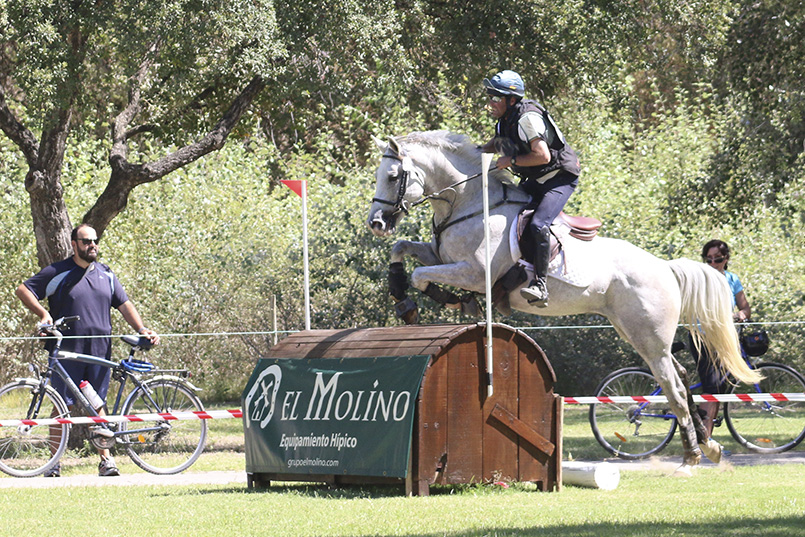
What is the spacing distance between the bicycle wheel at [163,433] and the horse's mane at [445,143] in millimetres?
3469

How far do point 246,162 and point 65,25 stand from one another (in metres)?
16.3

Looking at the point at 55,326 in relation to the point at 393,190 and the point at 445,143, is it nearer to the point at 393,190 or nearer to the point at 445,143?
the point at 393,190

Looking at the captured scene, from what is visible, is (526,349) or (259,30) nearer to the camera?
(526,349)

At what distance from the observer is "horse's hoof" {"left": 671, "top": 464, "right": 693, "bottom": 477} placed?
29.2 feet

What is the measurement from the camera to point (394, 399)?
7.63m

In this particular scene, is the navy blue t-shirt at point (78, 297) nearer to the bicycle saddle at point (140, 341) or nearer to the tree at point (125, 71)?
the bicycle saddle at point (140, 341)

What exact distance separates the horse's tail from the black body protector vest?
165 cm

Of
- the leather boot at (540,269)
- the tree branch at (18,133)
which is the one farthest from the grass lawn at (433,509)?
the tree branch at (18,133)

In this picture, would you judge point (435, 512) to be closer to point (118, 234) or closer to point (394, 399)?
point (394, 399)

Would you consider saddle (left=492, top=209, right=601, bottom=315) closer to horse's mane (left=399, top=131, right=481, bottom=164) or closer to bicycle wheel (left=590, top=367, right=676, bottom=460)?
horse's mane (left=399, top=131, right=481, bottom=164)

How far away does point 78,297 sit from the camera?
10.2 metres

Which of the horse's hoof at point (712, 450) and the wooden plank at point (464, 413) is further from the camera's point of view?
the horse's hoof at point (712, 450)

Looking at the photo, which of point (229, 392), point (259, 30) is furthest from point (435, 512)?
point (229, 392)

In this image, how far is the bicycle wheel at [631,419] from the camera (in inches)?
418
